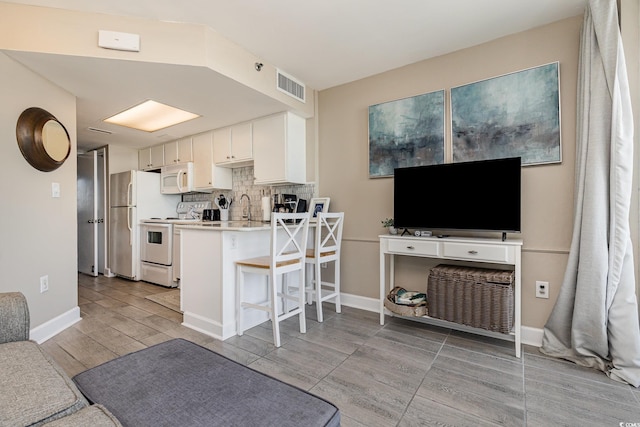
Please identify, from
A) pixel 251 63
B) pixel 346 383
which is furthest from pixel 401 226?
pixel 251 63

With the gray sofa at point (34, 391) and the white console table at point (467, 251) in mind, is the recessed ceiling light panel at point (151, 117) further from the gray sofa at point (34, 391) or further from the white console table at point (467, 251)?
the gray sofa at point (34, 391)

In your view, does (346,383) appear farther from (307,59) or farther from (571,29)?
(571,29)

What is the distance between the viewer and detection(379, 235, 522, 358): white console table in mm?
2199

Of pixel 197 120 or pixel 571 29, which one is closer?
pixel 571 29

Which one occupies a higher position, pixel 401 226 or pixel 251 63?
pixel 251 63

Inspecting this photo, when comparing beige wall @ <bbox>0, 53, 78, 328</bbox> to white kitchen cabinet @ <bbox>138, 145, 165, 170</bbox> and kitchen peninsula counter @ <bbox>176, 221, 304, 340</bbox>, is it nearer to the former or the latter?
kitchen peninsula counter @ <bbox>176, 221, 304, 340</bbox>

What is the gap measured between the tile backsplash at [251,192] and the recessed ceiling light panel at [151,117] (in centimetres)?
99

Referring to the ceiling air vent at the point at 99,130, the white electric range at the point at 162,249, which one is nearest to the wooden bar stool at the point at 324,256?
the white electric range at the point at 162,249

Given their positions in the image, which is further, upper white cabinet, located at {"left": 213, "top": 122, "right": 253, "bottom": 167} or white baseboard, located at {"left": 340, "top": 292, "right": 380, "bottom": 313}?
upper white cabinet, located at {"left": 213, "top": 122, "right": 253, "bottom": 167}

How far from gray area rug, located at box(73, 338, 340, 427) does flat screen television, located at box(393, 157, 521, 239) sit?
2.00 meters

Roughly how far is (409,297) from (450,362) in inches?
25.8

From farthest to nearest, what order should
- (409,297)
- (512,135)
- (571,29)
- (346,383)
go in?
(409,297)
(512,135)
(571,29)
(346,383)

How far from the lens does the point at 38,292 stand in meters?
2.52

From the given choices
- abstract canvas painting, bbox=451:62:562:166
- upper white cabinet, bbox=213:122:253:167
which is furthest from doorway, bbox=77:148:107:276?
abstract canvas painting, bbox=451:62:562:166
